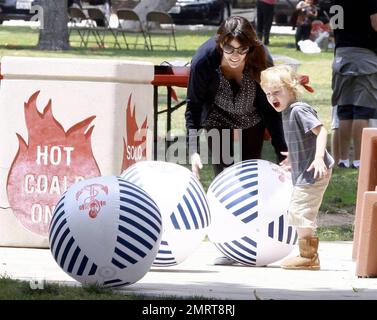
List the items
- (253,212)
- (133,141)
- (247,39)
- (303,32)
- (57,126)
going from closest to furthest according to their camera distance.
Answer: (253,212) < (247,39) < (57,126) < (133,141) < (303,32)

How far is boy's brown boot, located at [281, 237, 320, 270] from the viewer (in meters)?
8.90

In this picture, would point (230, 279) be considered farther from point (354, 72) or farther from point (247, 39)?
point (354, 72)

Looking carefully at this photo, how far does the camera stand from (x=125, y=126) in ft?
32.6

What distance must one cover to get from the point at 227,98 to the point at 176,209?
44.6 inches

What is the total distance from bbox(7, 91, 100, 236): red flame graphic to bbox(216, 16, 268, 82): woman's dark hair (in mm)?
1278

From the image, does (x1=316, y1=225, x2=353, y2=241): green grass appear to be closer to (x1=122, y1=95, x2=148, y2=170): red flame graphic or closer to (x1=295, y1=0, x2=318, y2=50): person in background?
(x1=122, y1=95, x2=148, y2=170): red flame graphic

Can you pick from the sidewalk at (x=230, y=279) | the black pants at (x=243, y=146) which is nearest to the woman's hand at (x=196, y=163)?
the black pants at (x=243, y=146)

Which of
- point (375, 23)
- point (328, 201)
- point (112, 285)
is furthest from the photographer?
point (375, 23)

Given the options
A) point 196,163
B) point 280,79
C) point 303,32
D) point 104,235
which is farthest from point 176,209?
point 303,32

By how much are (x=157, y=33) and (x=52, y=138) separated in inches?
1096

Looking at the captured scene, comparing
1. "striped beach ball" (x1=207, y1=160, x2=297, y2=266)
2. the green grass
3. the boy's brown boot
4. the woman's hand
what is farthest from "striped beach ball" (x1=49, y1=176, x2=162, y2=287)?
the green grass

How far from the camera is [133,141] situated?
398 inches

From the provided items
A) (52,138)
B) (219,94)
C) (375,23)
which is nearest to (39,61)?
(52,138)
